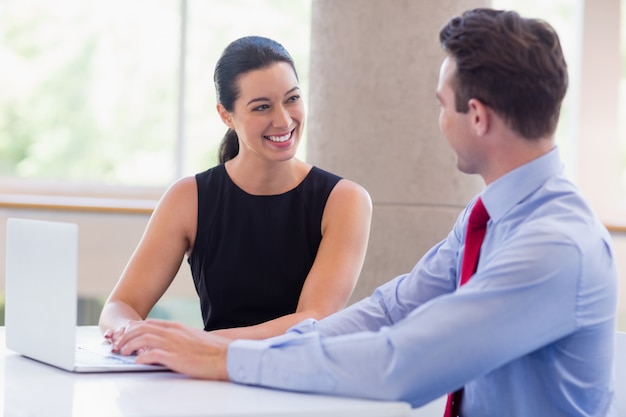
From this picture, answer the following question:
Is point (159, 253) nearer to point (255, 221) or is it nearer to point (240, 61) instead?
point (255, 221)

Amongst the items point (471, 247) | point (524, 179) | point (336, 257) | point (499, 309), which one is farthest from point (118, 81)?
point (499, 309)

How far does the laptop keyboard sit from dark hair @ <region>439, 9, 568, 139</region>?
75 cm

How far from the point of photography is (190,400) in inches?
56.3

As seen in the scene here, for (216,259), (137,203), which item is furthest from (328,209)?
(137,203)

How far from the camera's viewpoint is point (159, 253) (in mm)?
2506

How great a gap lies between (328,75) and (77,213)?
163 centimetres

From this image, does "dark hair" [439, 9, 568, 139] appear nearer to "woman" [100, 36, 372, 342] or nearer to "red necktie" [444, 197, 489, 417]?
"red necktie" [444, 197, 489, 417]

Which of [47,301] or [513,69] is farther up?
[513,69]

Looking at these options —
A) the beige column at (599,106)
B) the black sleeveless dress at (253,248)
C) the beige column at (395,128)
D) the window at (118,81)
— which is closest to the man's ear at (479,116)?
the black sleeveless dress at (253,248)

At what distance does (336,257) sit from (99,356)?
808 mm

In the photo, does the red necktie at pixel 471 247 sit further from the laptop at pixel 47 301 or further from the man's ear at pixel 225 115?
the man's ear at pixel 225 115

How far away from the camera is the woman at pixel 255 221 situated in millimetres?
2502

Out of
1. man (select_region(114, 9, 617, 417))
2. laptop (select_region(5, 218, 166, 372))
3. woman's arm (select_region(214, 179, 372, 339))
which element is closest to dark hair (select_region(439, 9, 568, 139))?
man (select_region(114, 9, 617, 417))

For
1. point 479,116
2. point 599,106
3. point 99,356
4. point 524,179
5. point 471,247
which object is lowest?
point 99,356
